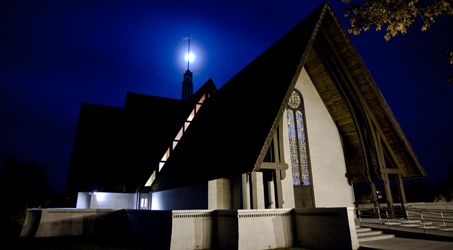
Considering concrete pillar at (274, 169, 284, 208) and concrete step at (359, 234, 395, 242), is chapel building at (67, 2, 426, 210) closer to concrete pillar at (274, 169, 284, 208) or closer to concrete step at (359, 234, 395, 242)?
concrete pillar at (274, 169, 284, 208)

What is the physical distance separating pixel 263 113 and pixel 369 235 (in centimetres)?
541

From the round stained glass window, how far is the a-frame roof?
1471 mm

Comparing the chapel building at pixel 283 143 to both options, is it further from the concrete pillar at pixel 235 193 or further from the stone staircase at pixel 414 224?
the stone staircase at pixel 414 224

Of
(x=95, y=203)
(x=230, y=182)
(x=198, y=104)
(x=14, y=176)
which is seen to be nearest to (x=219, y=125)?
(x=230, y=182)

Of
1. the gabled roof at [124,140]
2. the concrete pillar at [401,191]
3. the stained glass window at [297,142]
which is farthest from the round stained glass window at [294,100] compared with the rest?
the gabled roof at [124,140]

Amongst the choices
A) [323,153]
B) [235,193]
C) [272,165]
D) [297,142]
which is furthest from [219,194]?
[323,153]

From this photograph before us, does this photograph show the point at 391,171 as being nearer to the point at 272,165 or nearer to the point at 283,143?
the point at 283,143

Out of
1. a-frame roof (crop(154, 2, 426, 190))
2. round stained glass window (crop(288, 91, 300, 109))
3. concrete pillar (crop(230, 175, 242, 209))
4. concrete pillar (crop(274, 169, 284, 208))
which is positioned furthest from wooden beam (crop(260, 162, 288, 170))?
round stained glass window (crop(288, 91, 300, 109))

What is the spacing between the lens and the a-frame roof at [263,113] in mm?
9188

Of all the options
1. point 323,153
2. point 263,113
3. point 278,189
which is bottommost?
point 278,189

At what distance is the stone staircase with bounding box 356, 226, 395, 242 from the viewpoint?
846cm

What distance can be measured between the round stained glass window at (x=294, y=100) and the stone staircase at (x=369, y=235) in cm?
721

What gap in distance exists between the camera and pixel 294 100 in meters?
14.8

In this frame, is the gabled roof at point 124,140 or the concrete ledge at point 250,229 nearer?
the concrete ledge at point 250,229
